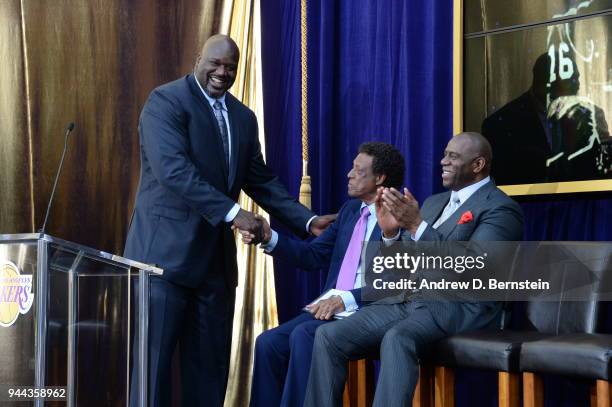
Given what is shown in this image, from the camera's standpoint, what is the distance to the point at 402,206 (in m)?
3.32

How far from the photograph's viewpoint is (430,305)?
3.44 meters

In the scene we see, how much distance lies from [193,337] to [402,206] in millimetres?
997

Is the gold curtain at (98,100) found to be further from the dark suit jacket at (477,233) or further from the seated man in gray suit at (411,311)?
the dark suit jacket at (477,233)

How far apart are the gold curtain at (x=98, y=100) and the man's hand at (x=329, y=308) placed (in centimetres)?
117

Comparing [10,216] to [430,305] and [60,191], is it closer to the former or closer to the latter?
[60,191]

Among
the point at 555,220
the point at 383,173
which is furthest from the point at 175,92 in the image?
the point at 555,220

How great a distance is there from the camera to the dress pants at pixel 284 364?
3.57 metres

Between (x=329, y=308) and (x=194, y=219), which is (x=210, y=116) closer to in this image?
(x=194, y=219)

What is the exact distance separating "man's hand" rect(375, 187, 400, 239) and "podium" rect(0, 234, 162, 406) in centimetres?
92

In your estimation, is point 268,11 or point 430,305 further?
point 268,11

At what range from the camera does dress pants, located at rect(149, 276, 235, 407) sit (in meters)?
3.59

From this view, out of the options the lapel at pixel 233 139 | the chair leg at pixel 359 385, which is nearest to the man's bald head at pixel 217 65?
the lapel at pixel 233 139

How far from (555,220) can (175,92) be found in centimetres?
162

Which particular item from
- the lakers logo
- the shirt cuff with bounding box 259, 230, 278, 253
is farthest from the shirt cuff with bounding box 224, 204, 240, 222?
the lakers logo
